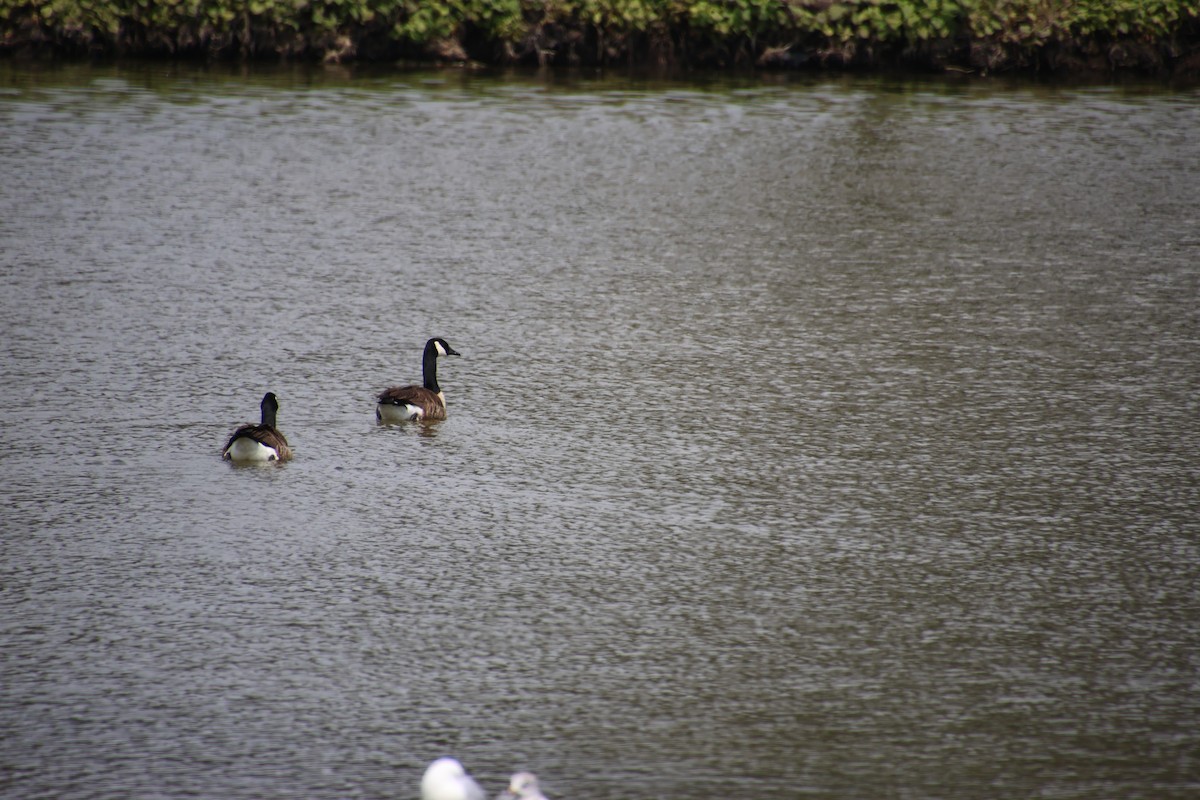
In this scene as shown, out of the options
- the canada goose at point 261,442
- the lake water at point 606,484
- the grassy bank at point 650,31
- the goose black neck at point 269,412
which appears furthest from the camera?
the grassy bank at point 650,31

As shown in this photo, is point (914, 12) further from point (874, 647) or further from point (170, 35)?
point (874, 647)

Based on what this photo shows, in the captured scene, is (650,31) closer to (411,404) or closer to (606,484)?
(411,404)

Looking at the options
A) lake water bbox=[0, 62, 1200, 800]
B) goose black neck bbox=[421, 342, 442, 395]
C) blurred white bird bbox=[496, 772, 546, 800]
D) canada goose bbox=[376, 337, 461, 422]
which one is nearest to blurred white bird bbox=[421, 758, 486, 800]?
blurred white bird bbox=[496, 772, 546, 800]

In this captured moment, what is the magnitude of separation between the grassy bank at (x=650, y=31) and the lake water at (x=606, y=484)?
26.3 ft

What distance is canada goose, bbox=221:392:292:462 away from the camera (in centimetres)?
800

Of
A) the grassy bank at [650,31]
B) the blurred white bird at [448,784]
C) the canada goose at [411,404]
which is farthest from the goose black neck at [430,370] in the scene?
the grassy bank at [650,31]

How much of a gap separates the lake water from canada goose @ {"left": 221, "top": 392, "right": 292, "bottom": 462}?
0.13 metres

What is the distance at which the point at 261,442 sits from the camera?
801 centimetres

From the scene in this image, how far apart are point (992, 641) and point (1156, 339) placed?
5211 millimetres

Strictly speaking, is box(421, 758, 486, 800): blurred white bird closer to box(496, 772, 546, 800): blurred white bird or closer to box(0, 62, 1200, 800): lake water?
box(496, 772, 546, 800): blurred white bird

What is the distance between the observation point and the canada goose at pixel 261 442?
315 inches

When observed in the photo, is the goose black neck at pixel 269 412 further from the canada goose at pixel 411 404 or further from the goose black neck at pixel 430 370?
the goose black neck at pixel 430 370

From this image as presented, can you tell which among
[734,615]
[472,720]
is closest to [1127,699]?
[734,615]

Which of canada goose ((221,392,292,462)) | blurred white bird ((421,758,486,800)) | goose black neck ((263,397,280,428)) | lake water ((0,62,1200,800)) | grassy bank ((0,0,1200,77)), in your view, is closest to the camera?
blurred white bird ((421,758,486,800))
